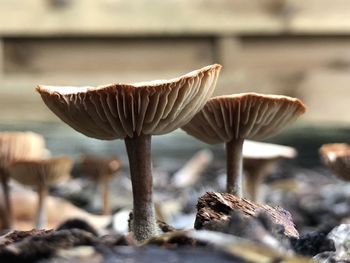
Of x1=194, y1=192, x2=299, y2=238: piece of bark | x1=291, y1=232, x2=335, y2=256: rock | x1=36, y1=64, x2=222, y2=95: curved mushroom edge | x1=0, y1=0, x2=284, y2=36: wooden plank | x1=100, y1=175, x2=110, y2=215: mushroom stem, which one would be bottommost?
x1=100, y1=175, x2=110, y2=215: mushroom stem

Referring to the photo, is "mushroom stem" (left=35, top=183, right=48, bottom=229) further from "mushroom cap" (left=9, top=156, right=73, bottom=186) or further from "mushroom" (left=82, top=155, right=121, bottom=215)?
"mushroom" (left=82, top=155, right=121, bottom=215)

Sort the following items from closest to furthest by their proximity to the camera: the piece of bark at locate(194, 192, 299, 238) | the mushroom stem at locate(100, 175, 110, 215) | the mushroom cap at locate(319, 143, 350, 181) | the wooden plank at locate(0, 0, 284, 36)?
the piece of bark at locate(194, 192, 299, 238) → the mushroom cap at locate(319, 143, 350, 181) → the mushroom stem at locate(100, 175, 110, 215) → the wooden plank at locate(0, 0, 284, 36)

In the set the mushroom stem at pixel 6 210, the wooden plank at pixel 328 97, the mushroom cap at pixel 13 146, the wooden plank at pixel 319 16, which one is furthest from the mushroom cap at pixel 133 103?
the wooden plank at pixel 328 97

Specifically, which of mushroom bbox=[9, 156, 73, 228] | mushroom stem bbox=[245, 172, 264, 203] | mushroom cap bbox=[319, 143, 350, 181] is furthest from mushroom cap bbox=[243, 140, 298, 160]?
mushroom bbox=[9, 156, 73, 228]

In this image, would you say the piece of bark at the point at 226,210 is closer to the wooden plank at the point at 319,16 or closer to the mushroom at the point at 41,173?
the mushroom at the point at 41,173

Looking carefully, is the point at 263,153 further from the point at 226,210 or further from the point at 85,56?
the point at 85,56

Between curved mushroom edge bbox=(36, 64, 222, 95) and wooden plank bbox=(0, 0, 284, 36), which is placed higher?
wooden plank bbox=(0, 0, 284, 36)

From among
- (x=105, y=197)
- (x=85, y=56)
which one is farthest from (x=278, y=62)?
(x=105, y=197)

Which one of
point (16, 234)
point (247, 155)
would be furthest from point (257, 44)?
point (16, 234)
